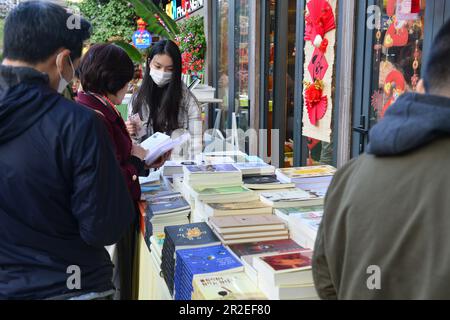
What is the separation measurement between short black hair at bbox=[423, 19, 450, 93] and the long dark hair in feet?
8.47

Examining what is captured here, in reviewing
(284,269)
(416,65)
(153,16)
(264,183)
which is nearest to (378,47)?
(416,65)

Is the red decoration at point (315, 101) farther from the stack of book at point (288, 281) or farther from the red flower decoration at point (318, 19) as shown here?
the stack of book at point (288, 281)

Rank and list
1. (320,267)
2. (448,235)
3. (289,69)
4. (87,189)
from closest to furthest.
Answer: (448,235)
(320,267)
(87,189)
(289,69)

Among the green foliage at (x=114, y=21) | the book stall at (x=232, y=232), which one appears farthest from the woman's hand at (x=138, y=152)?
the green foliage at (x=114, y=21)

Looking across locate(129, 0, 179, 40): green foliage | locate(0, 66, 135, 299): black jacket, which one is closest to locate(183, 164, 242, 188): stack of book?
locate(0, 66, 135, 299): black jacket

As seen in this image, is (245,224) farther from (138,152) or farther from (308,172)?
(138,152)

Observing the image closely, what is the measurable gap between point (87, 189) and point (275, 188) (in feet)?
3.48

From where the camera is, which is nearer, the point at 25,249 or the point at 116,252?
the point at 25,249

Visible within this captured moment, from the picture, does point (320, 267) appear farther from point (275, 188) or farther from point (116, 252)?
point (116, 252)

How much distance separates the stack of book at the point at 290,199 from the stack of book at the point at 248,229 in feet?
0.47

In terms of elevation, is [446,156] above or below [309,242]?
above

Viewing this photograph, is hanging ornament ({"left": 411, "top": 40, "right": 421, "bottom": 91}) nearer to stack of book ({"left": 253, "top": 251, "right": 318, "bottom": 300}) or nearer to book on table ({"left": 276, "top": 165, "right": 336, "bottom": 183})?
book on table ({"left": 276, "top": 165, "right": 336, "bottom": 183})
